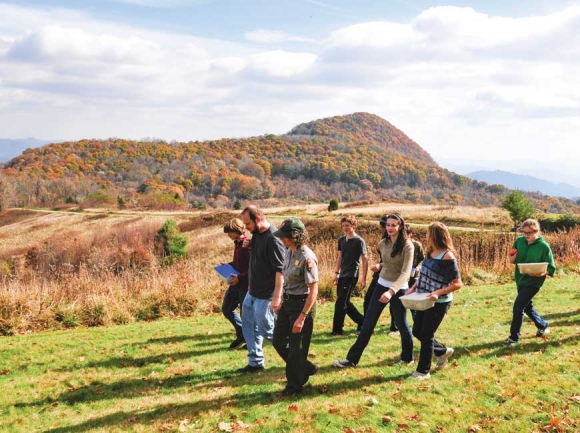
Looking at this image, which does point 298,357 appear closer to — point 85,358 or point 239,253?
point 239,253

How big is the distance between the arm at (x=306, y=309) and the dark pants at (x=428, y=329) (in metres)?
1.46

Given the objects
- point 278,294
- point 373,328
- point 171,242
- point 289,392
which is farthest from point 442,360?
point 171,242

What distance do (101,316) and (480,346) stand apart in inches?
289

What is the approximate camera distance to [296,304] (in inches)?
Answer: 187

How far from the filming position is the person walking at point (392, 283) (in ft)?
18.0

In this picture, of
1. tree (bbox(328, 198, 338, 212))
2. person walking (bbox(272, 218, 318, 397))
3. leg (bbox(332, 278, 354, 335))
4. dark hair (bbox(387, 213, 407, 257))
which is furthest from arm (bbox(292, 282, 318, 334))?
tree (bbox(328, 198, 338, 212))

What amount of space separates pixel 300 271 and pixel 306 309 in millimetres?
393

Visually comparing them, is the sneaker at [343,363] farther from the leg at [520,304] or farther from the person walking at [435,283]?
the leg at [520,304]

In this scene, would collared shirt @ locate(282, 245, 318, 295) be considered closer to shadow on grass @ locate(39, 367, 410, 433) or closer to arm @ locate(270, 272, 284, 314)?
arm @ locate(270, 272, 284, 314)

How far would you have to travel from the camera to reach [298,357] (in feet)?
15.8

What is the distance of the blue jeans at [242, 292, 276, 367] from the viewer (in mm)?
5531

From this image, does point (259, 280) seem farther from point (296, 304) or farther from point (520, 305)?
point (520, 305)

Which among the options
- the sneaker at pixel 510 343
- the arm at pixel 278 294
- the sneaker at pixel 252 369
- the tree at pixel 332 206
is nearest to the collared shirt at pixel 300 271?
the arm at pixel 278 294

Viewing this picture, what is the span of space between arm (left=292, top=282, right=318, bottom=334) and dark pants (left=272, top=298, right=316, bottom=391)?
0.09 meters
